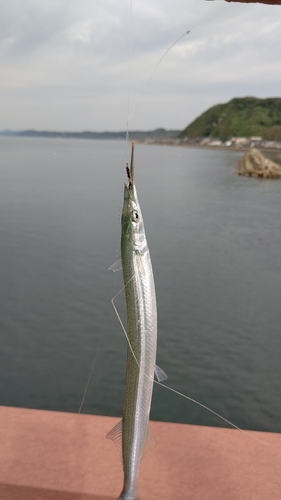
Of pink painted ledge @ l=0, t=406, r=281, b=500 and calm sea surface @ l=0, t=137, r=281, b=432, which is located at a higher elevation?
pink painted ledge @ l=0, t=406, r=281, b=500

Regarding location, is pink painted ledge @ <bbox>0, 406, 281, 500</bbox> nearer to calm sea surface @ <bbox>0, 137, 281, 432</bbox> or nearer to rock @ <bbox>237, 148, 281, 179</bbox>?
calm sea surface @ <bbox>0, 137, 281, 432</bbox>

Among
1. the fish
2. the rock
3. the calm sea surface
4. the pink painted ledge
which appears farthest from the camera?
the rock

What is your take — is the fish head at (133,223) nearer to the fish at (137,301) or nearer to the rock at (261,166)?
the fish at (137,301)

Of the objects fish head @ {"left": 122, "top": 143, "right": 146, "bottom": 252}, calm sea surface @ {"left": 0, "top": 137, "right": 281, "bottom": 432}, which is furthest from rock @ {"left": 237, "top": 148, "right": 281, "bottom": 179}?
fish head @ {"left": 122, "top": 143, "right": 146, "bottom": 252}

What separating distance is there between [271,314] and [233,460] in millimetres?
5168

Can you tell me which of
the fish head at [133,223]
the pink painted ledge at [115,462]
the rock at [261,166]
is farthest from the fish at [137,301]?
the rock at [261,166]

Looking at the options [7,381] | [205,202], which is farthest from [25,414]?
[205,202]

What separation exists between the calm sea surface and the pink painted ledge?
370 millimetres

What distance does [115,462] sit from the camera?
1.39 meters

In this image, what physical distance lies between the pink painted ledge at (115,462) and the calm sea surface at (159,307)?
370mm

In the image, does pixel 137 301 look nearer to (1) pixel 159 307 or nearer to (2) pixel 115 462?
(2) pixel 115 462

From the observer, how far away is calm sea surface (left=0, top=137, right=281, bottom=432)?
4266 mm

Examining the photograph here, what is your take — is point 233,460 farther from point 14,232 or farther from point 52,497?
point 14,232

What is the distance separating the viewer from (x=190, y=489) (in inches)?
51.9
